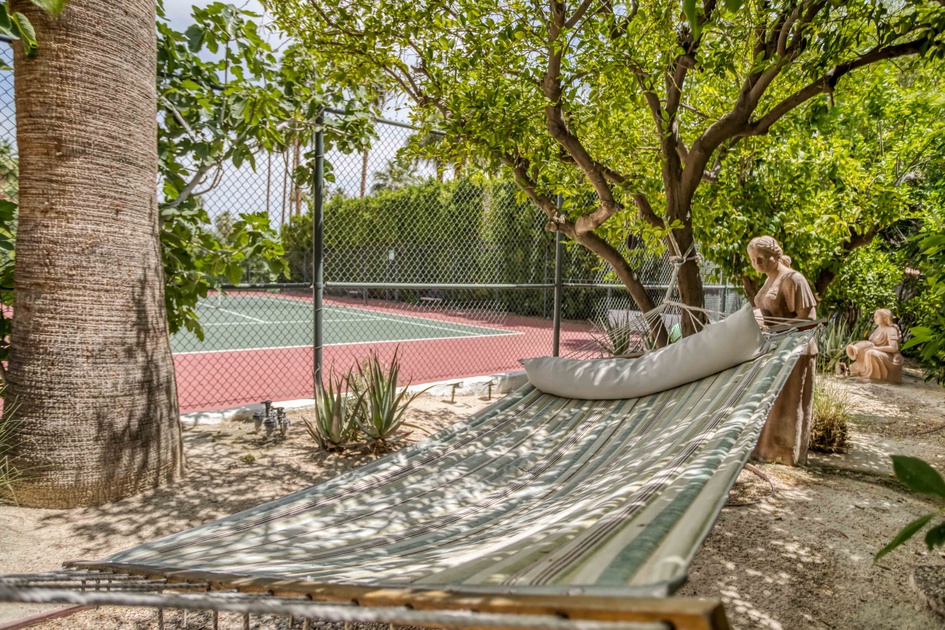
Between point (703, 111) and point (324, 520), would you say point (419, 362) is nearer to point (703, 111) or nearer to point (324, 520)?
point (703, 111)

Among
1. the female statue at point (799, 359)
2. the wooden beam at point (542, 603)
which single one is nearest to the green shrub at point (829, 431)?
the female statue at point (799, 359)

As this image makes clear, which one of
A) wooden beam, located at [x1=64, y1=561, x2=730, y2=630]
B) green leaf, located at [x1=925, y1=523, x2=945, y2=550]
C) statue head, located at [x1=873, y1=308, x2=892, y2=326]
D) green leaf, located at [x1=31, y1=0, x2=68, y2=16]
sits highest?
green leaf, located at [x1=31, y1=0, x2=68, y2=16]

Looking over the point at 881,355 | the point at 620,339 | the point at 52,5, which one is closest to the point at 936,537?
the point at 52,5

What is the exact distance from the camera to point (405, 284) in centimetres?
460

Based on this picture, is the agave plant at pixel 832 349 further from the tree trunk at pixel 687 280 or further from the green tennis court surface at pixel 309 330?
the green tennis court surface at pixel 309 330

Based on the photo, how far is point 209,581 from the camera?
1.13 metres

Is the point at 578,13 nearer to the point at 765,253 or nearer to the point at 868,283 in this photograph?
the point at 765,253

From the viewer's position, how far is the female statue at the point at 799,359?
360 centimetres

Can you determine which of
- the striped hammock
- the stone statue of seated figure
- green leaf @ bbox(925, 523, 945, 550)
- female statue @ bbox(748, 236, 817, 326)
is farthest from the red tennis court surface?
green leaf @ bbox(925, 523, 945, 550)

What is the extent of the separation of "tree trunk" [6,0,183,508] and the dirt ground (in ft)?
0.83

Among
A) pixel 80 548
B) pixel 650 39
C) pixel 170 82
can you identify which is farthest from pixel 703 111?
pixel 80 548

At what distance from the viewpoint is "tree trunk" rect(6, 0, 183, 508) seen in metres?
2.66

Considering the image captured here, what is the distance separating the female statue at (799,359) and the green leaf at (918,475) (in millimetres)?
3082

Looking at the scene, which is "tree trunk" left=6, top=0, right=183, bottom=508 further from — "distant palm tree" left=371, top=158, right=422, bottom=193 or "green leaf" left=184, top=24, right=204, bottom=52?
"distant palm tree" left=371, top=158, right=422, bottom=193
